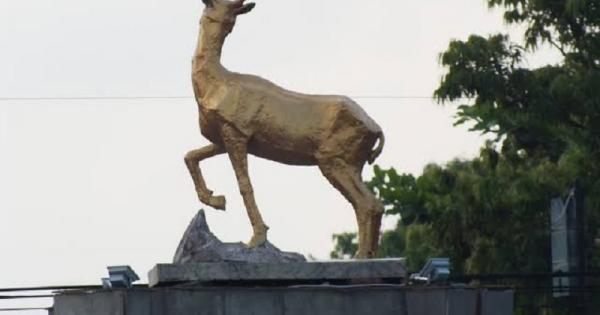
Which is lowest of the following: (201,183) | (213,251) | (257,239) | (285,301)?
(285,301)

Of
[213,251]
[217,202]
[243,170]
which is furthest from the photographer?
[217,202]

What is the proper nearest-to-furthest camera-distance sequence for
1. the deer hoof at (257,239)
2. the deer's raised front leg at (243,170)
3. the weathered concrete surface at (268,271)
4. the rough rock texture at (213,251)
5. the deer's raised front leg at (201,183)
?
the weathered concrete surface at (268,271)
the rough rock texture at (213,251)
the deer hoof at (257,239)
the deer's raised front leg at (243,170)
the deer's raised front leg at (201,183)

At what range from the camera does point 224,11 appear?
74.4ft

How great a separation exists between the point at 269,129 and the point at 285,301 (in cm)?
152

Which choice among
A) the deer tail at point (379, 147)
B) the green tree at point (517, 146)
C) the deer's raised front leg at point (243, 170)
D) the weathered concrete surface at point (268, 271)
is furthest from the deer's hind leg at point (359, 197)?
the green tree at point (517, 146)

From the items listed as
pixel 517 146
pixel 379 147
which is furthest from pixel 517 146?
pixel 379 147

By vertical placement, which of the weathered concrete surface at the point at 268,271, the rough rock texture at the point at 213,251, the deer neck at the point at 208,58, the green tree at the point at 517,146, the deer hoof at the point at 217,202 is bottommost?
the weathered concrete surface at the point at 268,271

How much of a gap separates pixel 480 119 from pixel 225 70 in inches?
557

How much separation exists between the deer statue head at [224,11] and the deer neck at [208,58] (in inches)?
1.6

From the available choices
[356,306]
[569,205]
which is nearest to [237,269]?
[356,306]

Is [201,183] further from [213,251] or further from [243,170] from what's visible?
[213,251]

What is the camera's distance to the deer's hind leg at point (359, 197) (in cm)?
2236

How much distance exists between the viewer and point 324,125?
2252 cm

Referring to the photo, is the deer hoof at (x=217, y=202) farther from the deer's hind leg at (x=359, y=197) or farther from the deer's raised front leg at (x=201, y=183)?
the deer's hind leg at (x=359, y=197)
